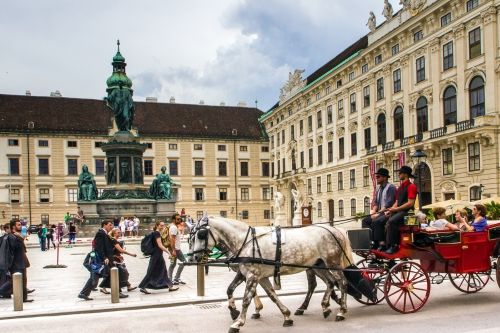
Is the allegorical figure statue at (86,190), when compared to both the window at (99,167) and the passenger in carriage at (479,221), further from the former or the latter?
the window at (99,167)

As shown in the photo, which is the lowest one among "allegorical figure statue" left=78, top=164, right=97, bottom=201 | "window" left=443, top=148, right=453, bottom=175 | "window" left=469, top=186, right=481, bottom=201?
"window" left=469, top=186, right=481, bottom=201

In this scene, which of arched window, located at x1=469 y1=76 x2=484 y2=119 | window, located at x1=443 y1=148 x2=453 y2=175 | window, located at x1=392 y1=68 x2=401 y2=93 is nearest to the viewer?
arched window, located at x1=469 y1=76 x2=484 y2=119

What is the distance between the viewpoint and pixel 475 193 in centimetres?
3092

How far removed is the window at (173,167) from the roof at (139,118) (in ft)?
11.7

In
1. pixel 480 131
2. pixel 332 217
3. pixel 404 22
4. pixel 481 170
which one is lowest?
pixel 332 217

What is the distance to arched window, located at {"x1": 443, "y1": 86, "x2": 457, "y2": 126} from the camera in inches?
1302

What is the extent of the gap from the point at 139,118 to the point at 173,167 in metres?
8.05

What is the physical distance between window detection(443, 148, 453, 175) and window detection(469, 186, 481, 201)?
2386 mm

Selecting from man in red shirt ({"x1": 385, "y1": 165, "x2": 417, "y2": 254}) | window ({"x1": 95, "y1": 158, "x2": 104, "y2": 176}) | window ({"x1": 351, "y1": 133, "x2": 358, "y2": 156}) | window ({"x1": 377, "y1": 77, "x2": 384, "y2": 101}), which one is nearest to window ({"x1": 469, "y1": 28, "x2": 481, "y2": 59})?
window ({"x1": 377, "y1": 77, "x2": 384, "y2": 101})

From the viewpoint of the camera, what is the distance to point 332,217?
167ft

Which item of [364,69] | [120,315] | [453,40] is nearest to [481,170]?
[453,40]

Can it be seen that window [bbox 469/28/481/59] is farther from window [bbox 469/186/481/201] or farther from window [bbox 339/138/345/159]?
window [bbox 339/138/345/159]

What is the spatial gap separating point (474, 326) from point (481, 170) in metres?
24.4

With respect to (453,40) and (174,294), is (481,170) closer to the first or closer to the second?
(453,40)
